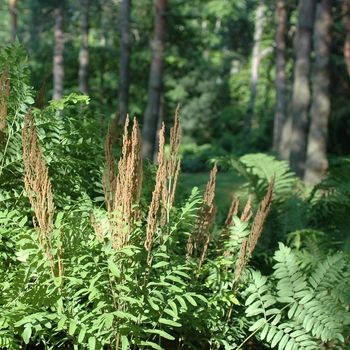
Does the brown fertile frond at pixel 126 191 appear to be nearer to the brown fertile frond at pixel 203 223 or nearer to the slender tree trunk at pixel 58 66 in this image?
the brown fertile frond at pixel 203 223

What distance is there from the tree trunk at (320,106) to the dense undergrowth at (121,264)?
7004mm

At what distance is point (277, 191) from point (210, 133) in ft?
106

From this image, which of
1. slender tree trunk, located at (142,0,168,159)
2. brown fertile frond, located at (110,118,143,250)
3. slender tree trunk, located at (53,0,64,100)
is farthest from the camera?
slender tree trunk, located at (53,0,64,100)

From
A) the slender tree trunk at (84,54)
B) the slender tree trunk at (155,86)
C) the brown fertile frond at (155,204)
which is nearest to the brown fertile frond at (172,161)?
the brown fertile frond at (155,204)

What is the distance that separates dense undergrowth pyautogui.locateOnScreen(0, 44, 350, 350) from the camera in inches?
100

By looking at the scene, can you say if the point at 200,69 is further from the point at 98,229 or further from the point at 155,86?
the point at 98,229

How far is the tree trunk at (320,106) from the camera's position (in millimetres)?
10562

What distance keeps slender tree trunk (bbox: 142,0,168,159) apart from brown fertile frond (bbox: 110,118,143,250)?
11.3 metres

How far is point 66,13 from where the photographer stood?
2420 centimetres

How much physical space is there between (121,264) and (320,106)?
30.1ft

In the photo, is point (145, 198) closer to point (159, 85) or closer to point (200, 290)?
point (200, 290)

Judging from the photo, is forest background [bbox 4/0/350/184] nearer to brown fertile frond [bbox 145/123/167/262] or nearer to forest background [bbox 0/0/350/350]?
forest background [bbox 0/0/350/350]

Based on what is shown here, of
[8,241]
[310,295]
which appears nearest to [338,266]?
[310,295]

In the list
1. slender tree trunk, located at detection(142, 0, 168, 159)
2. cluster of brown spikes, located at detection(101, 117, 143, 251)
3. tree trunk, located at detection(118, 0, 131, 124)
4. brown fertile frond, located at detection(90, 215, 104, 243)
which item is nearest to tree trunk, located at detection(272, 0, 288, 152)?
tree trunk, located at detection(118, 0, 131, 124)
